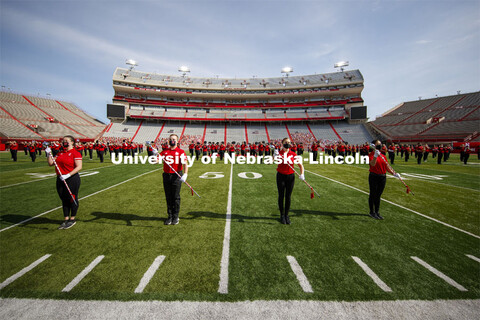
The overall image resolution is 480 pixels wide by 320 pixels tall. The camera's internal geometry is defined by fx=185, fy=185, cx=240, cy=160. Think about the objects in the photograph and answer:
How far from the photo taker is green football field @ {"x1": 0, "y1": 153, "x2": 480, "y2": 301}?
2.82m

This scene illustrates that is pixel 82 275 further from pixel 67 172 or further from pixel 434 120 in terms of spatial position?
pixel 434 120

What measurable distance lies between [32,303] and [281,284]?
3538mm

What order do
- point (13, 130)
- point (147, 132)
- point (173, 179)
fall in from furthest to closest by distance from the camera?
1. point (147, 132)
2. point (13, 130)
3. point (173, 179)

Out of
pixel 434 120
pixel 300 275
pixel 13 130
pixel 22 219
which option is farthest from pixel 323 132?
pixel 13 130

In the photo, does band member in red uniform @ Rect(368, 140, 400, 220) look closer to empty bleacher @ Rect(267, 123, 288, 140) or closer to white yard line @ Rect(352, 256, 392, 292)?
white yard line @ Rect(352, 256, 392, 292)

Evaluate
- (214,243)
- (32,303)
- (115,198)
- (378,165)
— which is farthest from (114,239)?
(378,165)

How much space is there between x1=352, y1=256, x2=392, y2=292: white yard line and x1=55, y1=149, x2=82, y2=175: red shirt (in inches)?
262

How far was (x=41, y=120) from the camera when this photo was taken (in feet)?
139

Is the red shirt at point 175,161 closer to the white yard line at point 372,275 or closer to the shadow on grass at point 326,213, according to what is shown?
the shadow on grass at point 326,213

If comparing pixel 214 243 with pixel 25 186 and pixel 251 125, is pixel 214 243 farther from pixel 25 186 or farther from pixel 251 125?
pixel 251 125

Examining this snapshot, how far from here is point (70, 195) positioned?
4.79 meters

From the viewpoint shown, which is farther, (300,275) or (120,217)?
(120,217)

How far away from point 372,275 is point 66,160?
7.13 m

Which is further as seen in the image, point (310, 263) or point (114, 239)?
point (114, 239)
